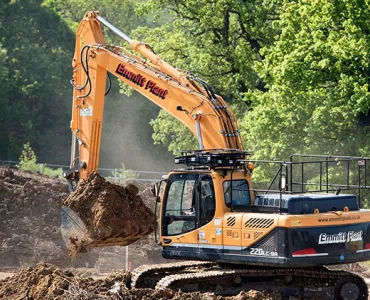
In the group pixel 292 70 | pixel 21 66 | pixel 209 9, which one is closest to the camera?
pixel 292 70

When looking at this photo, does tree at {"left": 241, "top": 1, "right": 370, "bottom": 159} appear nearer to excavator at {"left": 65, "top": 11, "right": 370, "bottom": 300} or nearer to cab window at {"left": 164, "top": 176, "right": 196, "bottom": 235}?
excavator at {"left": 65, "top": 11, "right": 370, "bottom": 300}

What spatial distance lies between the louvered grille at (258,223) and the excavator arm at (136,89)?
5.94ft

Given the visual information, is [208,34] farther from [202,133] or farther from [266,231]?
[266,231]

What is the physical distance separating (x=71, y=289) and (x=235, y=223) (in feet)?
9.89

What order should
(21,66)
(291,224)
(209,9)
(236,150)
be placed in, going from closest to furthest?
(291,224)
(236,150)
(209,9)
(21,66)

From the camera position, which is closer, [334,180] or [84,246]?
[84,246]

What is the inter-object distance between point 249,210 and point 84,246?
3.07 meters

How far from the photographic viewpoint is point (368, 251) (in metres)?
17.1

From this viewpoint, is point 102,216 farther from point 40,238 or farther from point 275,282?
point 40,238

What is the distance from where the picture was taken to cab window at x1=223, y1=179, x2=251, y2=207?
17.1m

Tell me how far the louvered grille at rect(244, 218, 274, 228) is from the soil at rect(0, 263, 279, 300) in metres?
1.12

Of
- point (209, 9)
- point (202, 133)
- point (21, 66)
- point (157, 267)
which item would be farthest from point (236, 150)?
point (21, 66)

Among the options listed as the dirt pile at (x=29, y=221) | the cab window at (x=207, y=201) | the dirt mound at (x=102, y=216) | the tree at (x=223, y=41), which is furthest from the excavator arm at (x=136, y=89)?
the tree at (x=223, y=41)

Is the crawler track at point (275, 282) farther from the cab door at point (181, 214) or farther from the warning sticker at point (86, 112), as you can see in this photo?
the warning sticker at point (86, 112)
